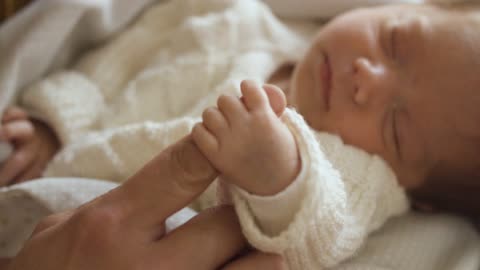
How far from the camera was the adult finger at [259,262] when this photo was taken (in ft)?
2.14

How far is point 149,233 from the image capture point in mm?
649

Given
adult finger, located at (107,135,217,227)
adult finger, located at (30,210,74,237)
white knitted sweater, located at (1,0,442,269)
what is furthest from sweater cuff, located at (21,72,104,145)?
adult finger, located at (107,135,217,227)

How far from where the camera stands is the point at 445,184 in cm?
108

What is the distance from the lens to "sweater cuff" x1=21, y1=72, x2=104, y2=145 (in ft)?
3.64

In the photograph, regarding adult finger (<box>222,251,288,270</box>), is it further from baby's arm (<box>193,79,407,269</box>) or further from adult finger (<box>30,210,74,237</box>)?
adult finger (<box>30,210,74,237</box>)

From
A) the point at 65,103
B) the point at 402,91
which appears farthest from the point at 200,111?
the point at 402,91

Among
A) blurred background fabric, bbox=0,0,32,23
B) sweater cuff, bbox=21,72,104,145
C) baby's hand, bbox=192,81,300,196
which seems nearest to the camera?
baby's hand, bbox=192,81,300,196

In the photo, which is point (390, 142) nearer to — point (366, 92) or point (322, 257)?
point (366, 92)

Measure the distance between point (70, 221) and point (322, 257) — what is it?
0.33 metres

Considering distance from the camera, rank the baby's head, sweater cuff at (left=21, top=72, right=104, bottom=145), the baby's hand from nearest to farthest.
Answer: the baby's hand < the baby's head < sweater cuff at (left=21, top=72, right=104, bottom=145)

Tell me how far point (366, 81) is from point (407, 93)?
83mm

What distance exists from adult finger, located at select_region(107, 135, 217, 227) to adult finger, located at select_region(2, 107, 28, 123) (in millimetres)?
534

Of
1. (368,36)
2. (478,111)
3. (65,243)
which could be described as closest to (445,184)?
(478,111)

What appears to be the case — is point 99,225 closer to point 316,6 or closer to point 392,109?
point 392,109
